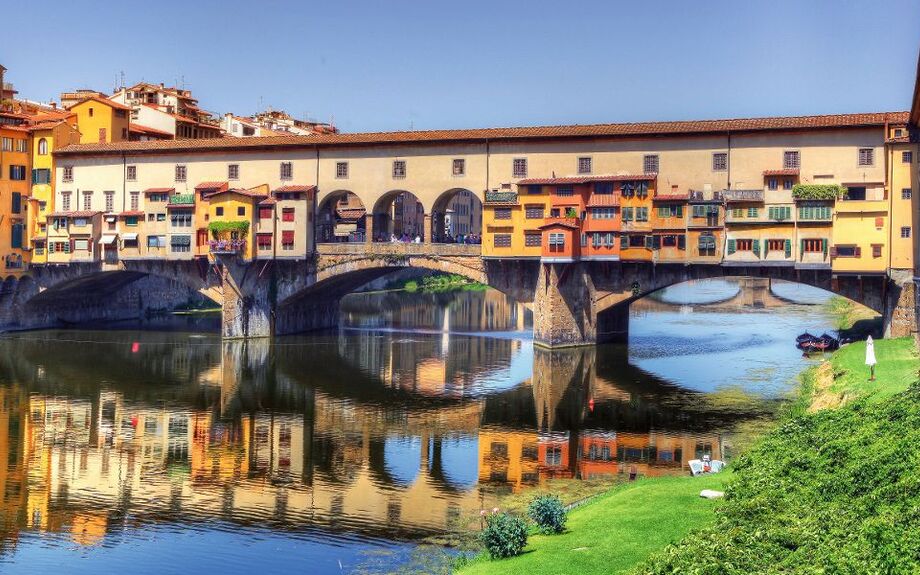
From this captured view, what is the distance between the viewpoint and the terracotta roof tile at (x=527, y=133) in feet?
206

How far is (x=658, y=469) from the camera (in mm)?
37969

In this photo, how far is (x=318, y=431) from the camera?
45.7 metres

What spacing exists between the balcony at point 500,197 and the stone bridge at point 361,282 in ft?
12.4

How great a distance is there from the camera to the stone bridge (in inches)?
2549

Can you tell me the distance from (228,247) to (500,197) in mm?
19652

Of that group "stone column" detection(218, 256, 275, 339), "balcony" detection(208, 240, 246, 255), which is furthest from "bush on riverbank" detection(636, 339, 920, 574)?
"stone column" detection(218, 256, 275, 339)

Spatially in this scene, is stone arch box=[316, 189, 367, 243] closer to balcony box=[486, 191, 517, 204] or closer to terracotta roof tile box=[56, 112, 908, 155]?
terracotta roof tile box=[56, 112, 908, 155]

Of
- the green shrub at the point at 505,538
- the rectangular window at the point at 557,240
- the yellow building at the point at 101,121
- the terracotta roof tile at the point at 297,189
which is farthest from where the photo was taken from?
the yellow building at the point at 101,121

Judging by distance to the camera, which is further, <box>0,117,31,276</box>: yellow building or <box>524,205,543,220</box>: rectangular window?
<box>0,117,31,276</box>: yellow building

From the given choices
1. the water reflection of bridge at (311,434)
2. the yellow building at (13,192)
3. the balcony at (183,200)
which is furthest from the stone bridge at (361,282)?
the water reflection of bridge at (311,434)

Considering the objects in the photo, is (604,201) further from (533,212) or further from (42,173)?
(42,173)

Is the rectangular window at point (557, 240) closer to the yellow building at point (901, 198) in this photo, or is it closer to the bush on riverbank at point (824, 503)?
the yellow building at point (901, 198)

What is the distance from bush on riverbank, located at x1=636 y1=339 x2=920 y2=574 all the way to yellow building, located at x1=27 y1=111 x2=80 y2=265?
219 ft

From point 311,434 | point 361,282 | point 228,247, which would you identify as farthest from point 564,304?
point 311,434
